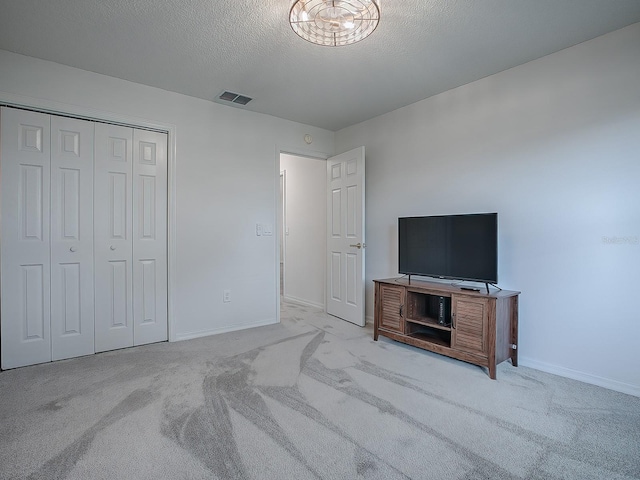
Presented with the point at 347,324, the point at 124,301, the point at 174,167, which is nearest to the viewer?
the point at 124,301

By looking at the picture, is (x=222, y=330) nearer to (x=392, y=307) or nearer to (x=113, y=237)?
(x=113, y=237)

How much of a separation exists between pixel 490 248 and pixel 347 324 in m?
1.87

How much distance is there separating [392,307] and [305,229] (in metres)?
2.24

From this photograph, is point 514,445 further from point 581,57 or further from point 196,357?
point 581,57

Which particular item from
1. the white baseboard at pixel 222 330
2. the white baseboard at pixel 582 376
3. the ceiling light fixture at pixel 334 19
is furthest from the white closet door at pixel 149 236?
the white baseboard at pixel 582 376

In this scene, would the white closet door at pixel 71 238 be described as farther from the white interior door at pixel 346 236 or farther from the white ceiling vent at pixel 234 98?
the white interior door at pixel 346 236

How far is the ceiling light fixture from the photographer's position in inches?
73.1

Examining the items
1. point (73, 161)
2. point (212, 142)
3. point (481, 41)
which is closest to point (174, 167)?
point (212, 142)

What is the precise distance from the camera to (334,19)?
1.95 metres

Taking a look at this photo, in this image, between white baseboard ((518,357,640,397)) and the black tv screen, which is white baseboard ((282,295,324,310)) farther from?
white baseboard ((518,357,640,397))

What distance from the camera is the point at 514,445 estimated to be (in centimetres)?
163

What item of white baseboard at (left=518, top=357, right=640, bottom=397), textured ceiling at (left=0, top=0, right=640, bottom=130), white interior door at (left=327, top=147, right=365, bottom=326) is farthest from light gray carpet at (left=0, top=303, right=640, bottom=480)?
textured ceiling at (left=0, top=0, right=640, bottom=130)

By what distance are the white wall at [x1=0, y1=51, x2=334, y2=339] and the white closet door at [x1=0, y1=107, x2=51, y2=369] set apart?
1.20 feet

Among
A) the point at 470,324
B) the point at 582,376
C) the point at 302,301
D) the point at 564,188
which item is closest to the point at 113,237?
the point at 302,301
